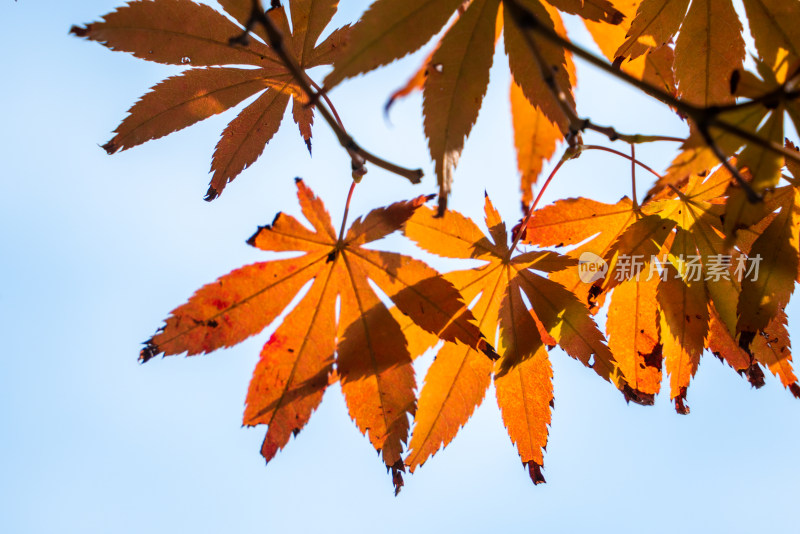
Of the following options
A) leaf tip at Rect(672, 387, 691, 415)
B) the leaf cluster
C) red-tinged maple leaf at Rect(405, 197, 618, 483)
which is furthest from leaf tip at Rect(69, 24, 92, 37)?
leaf tip at Rect(672, 387, 691, 415)

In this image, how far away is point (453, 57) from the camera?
34.1 inches

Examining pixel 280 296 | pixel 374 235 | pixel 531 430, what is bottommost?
pixel 531 430

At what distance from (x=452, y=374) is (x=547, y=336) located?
9.2 inches

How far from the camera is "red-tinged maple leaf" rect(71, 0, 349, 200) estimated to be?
1006 mm

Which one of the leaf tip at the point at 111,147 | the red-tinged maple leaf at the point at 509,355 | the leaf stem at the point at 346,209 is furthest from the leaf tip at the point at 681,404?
the leaf tip at the point at 111,147

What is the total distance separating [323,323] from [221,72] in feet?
2.00

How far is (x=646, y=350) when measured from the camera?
3.73ft

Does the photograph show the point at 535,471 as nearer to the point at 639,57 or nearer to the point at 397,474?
the point at 397,474

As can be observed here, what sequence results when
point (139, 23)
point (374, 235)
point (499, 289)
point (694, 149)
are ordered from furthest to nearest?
point (499, 289)
point (374, 235)
point (139, 23)
point (694, 149)

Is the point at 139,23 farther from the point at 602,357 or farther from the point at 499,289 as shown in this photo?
the point at 602,357

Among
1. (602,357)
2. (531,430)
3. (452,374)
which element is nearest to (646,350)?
(602,357)

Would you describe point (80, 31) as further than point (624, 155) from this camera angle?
No

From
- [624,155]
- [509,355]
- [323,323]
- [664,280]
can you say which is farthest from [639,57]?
[323,323]

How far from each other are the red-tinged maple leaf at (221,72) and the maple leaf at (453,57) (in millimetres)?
330
